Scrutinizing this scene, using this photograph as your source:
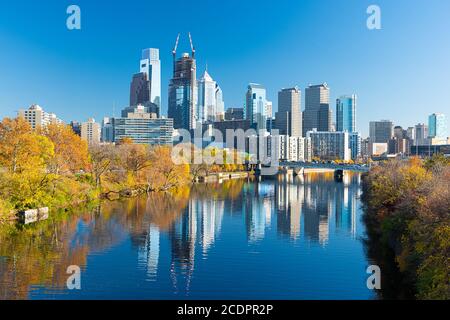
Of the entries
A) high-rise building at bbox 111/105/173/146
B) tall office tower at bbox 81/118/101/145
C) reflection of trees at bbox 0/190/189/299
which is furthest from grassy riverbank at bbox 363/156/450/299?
tall office tower at bbox 81/118/101/145

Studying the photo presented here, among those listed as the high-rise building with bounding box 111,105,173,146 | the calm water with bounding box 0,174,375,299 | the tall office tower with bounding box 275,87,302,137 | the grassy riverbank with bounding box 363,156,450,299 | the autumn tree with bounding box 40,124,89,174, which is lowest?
the calm water with bounding box 0,174,375,299

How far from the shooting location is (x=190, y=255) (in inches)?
855

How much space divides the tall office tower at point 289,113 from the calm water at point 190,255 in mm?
150381

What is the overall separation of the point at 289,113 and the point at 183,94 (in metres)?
42.3

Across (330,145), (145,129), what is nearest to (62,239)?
(145,129)

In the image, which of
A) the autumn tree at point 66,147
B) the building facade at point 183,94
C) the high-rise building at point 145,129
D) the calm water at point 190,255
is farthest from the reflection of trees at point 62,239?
the building facade at point 183,94

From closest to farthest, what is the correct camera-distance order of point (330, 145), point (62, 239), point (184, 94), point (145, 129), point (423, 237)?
point (423, 237), point (62, 239), point (145, 129), point (330, 145), point (184, 94)

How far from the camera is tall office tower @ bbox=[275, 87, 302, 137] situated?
18575 centimetres

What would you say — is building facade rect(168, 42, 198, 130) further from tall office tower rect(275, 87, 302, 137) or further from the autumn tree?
the autumn tree

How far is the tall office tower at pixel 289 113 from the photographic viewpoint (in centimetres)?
18575

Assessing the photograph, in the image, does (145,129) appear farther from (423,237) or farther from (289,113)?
(423,237)

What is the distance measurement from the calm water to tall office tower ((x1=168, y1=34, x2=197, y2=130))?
152329mm
